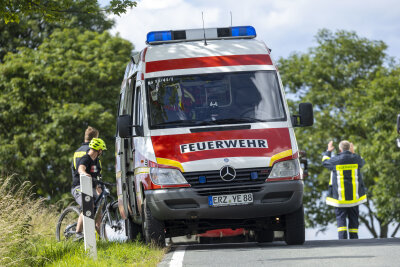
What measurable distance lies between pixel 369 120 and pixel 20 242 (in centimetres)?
2847

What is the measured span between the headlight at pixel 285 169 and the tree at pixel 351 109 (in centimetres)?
2574

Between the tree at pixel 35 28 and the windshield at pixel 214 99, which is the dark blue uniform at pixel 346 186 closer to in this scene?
the windshield at pixel 214 99

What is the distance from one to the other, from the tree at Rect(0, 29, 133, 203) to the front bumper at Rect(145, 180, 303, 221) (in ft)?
69.2

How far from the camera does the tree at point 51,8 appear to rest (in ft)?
42.9

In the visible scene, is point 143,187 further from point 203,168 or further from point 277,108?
point 277,108

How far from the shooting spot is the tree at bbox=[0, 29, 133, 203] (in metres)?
31.6

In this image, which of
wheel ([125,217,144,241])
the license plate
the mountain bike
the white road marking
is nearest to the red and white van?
the license plate

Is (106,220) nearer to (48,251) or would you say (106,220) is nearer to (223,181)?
(48,251)

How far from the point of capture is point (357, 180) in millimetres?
14648

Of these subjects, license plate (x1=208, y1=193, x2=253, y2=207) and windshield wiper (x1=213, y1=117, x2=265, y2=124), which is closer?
license plate (x1=208, y1=193, x2=253, y2=207)

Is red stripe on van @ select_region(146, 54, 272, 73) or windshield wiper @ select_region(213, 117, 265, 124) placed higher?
red stripe on van @ select_region(146, 54, 272, 73)

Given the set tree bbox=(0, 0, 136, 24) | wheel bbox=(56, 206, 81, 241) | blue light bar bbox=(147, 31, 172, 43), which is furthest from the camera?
tree bbox=(0, 0, 136, 24)

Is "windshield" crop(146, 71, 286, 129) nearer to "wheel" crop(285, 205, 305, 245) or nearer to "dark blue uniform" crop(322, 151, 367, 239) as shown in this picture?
"wheel" crop(285, 205, 305, 245)

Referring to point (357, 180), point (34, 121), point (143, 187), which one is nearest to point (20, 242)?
point (143, 187)
